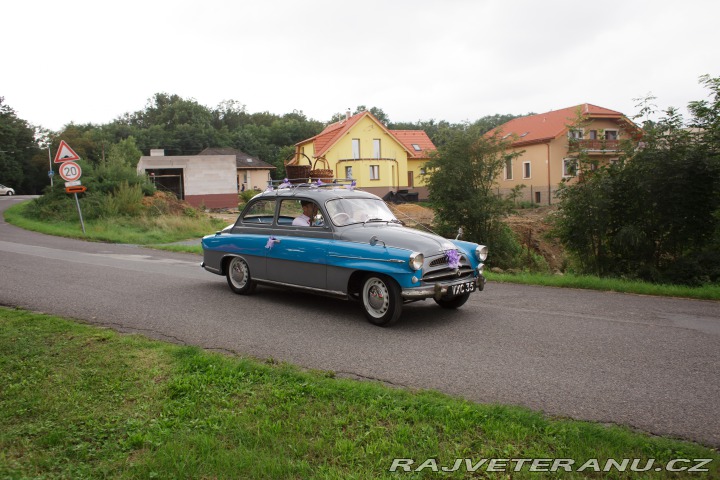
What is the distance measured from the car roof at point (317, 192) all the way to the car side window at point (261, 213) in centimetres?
12

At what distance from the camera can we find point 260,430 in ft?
12.9

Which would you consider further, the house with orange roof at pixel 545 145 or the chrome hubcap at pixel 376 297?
the house with orange roof at pixel 545 145

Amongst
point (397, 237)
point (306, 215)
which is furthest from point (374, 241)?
point (306, 215)

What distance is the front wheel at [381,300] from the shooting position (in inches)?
274

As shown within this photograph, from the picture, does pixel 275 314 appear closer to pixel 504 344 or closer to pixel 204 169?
pixel 504 344

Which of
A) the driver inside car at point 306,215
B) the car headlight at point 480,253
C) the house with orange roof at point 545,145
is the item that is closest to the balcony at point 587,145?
the car headlight at point 480,253

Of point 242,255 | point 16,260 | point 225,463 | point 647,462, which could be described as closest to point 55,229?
point 16,260

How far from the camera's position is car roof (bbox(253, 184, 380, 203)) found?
325 inches

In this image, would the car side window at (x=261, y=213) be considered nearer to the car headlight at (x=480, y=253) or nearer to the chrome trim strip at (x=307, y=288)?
the chrome trim strip at (x=307, y=288)

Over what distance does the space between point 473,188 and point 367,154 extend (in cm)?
3694

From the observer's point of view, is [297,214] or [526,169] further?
[526,169]

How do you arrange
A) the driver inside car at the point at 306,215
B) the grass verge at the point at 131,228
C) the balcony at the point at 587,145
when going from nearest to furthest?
the driver inside car at the point at 306,215 < the balcony at the point at 587,145 < the grass verge at the point at 131,228

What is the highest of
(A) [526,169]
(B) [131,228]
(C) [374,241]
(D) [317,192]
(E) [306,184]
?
(A) [526,169]

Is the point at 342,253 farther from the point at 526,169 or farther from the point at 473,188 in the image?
the point at 526,169
